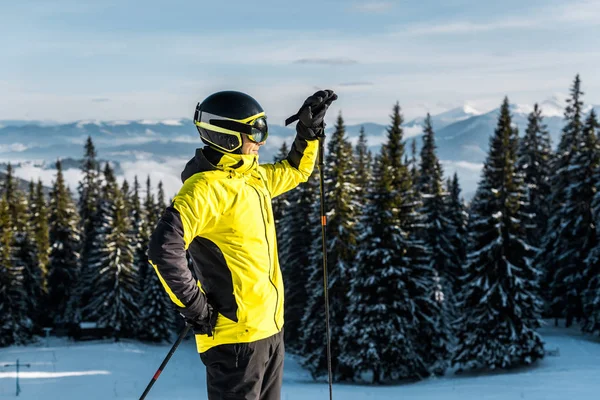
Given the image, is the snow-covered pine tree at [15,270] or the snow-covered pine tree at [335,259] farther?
the snow-covered pine tree at [15,270]

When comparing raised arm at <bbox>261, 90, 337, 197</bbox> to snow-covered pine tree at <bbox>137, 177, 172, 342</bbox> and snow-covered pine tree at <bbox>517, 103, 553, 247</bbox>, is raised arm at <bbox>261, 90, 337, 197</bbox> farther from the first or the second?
snow-covered pine tree at <bbox>137, 177, 172, 342</bbox>

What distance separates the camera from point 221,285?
4207mm

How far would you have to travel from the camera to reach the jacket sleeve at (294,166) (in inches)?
203

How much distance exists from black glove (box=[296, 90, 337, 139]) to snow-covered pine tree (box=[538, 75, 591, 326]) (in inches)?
1352

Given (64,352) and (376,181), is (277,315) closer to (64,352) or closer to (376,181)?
(376,181)

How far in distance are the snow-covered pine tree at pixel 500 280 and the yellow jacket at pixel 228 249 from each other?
26761mm

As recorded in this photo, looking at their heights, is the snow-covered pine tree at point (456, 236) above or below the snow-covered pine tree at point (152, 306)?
above

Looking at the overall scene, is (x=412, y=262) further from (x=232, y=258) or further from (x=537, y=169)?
(x=232, y=258)

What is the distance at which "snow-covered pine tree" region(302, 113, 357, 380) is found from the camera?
3172 centimetres

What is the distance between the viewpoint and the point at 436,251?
37500 mm

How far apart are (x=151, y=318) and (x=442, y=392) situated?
35.9m

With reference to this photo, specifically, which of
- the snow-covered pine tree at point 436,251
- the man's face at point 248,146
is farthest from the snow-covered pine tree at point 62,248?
the man's face at point 248,146

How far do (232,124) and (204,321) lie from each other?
4.29ft

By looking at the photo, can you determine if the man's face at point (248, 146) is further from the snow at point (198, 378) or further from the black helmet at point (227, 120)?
the snow at point (198, 378)
